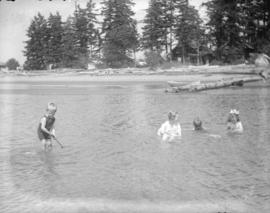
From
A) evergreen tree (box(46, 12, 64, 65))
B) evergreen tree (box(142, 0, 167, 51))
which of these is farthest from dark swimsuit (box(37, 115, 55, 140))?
evergreen tree (box(46, 12, 64, 65))

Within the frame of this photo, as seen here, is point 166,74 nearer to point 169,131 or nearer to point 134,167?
point 169,131

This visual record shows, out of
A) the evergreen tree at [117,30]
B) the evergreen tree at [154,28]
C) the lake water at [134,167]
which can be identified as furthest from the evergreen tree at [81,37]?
the lake water at [134,167]

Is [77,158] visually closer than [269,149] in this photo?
Yes

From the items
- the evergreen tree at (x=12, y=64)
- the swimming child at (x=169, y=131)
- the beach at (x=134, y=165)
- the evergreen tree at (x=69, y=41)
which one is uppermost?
the evergreen tree at (x=69, y=41)

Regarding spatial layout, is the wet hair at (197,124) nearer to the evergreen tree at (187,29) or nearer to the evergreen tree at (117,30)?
the evergreen tree at (117,30)

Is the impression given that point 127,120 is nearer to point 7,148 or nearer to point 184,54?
point 7,148

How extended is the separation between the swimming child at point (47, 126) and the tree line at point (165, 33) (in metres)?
27.3

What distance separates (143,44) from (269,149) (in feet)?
114

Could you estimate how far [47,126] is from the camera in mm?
11055

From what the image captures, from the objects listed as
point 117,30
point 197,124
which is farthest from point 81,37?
point 197,124

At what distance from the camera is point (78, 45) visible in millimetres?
50906

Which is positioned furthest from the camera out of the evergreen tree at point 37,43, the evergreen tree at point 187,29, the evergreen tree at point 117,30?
the evergreen tree at point 37,43

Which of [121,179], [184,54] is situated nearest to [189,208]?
[121,179]

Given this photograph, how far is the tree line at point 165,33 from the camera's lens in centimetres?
4006
